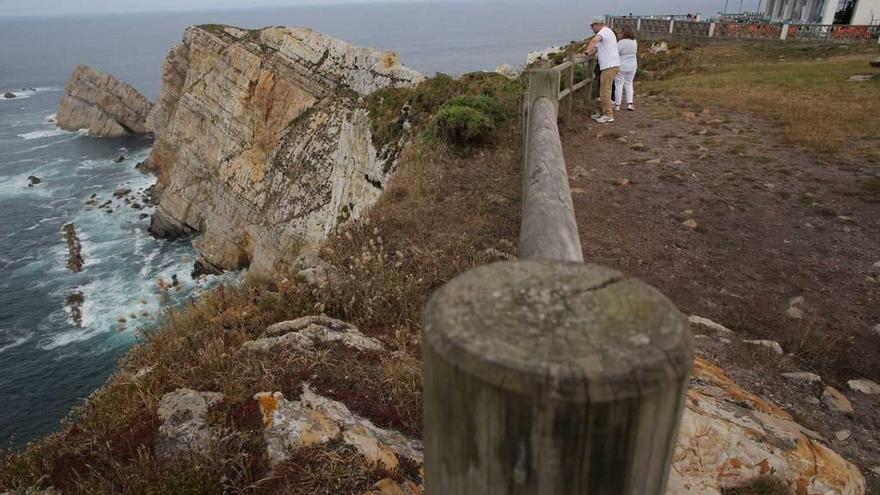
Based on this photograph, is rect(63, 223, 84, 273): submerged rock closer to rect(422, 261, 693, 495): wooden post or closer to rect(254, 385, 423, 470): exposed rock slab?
rect(254, 385, 423, 470): exposed rock slab

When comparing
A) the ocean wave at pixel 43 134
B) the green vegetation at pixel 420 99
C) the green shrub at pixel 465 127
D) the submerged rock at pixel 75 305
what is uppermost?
the green shrub at pixel 465 127

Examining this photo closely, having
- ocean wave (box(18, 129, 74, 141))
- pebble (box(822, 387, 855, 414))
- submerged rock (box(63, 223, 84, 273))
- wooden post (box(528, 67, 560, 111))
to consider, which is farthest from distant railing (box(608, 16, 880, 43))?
ocean wave (box(18, 129, 74, 141))

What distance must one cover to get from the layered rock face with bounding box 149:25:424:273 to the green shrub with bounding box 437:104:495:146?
11036 millimetres

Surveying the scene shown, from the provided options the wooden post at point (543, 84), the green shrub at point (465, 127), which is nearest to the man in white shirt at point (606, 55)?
the green shrub at point (465, 127)

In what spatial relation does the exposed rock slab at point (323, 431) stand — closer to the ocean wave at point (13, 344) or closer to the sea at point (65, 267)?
the sea at point (65, 267)

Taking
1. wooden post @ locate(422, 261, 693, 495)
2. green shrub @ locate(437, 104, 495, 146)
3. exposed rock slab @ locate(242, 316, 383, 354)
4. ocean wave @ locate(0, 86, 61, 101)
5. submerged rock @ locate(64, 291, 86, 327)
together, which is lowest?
submerged rock @ locate(64, 291, 86, 327)

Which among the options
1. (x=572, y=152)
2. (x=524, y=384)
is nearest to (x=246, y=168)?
(x=572, y=152)

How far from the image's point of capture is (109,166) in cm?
5438

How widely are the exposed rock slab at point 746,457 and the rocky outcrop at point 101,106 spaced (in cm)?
7459

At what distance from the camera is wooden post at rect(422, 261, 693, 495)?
991 millimetres

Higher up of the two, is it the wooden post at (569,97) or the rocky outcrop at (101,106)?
the wooden post at (569,97)

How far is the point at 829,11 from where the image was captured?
2961 centimetres

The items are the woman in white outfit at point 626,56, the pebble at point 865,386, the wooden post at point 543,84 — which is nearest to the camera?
the pebble at point 865,386

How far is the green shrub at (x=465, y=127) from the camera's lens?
9.31 metres
